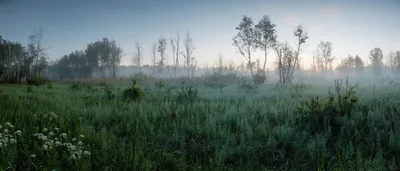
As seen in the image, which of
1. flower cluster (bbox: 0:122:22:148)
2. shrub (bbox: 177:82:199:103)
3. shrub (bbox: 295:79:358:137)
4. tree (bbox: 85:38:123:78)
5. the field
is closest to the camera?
flower cluster (bbox: 0:122:22:148)

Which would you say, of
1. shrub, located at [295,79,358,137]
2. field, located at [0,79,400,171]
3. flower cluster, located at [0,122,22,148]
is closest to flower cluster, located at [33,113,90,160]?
field, located at [0,79,400,171]

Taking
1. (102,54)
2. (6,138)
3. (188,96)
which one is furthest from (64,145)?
(102,54)

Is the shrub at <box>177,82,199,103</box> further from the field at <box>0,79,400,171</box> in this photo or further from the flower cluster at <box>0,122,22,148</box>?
the flower cluster at <box>0,122,22,148</box>

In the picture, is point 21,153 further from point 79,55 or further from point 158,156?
point 79,55

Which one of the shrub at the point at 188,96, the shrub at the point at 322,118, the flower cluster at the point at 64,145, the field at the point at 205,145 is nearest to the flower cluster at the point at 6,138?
the field at the point at 205,145

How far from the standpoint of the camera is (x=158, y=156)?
343 cm

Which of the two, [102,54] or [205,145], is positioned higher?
[102,54]

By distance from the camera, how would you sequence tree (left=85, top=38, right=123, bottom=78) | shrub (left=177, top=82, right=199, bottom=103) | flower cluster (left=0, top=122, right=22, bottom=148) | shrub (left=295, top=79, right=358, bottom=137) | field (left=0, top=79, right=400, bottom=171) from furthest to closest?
tree (left=85, top=38, right=123, bottom=78)
shrub (left=177, top=82, right=199, bottom=103)
shrub (left=295, top=79, right=358, bottom=137)
field (left=0, top=79, right=400, bottom=171)
flower cluster (left=0, top=122, right=22, bottom=148)

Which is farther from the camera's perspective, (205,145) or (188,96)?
(188,96)

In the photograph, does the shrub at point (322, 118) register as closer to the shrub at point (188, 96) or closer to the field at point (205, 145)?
the field at point (205, 145)

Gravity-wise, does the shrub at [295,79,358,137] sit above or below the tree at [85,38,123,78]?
below

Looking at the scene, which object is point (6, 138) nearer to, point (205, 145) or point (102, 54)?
point (205, 145)

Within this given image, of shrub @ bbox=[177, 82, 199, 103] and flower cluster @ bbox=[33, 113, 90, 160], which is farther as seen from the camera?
shrub @ bbox=[177, 82, 199, 103]

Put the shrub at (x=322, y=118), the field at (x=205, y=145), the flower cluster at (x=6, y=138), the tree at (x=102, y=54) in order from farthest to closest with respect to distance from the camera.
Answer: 1. the tree at (x=102, y=54)
2. the shrub at (x=322, y=118)
3. the field at (x=205, y=145)
4. the flower cluster at (x=6, y=138)
